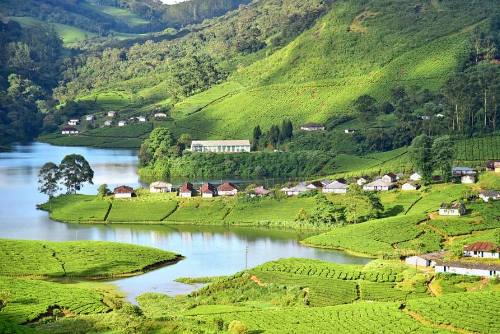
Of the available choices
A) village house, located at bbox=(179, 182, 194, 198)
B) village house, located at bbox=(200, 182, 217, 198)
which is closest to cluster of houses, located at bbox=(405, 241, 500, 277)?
village house, located at bbox=(200, 182, 217, 198)

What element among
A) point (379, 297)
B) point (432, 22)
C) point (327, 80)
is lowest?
point (379, 297)

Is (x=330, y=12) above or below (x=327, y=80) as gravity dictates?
above

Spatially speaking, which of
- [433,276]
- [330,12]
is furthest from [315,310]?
[330,12]

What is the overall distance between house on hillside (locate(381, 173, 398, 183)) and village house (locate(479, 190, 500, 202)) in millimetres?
11987

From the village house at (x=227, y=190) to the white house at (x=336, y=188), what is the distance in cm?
876

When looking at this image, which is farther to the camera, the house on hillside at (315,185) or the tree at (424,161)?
the house on hillside at (315,185)

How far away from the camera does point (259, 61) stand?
16288cm

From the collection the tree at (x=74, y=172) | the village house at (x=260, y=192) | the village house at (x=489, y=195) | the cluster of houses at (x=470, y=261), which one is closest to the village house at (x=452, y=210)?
the village house at (x=489, y=195)

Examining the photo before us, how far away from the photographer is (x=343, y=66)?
144 meters

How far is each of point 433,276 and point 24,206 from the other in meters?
49.6

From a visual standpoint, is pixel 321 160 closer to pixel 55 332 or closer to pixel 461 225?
pixel 461 225

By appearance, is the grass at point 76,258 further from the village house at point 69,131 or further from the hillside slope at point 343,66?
the village house at point 69,131

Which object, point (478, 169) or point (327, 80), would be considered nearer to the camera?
point (478, 169)

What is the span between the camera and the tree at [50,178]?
320 ft
